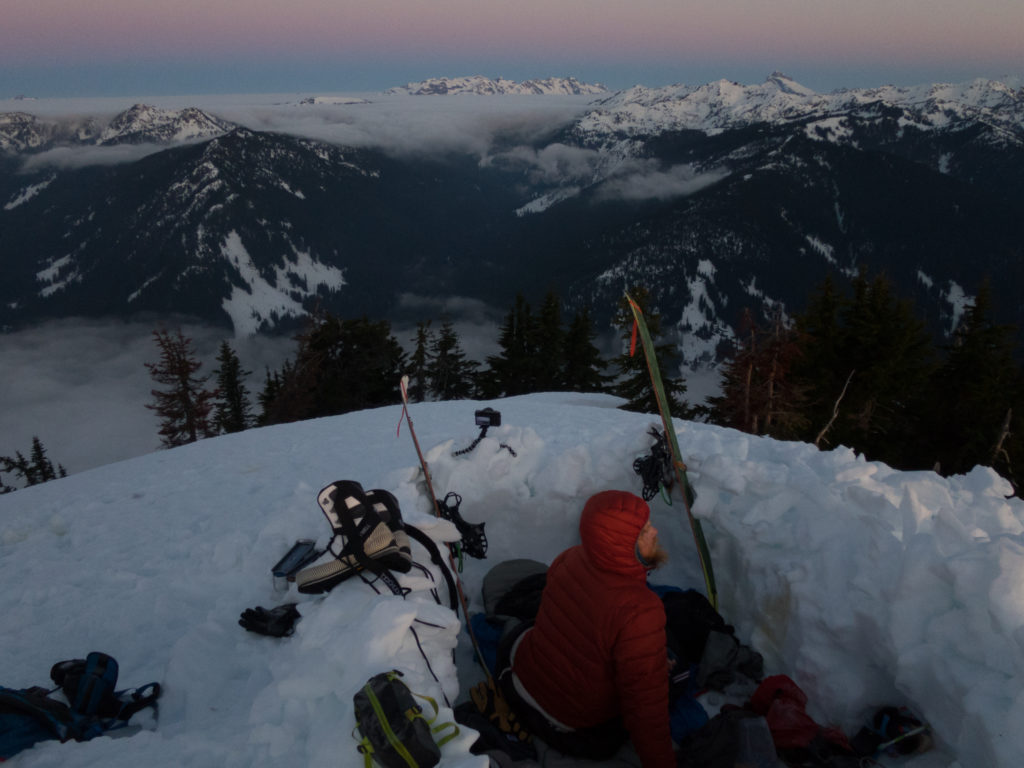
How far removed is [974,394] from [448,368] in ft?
92.8

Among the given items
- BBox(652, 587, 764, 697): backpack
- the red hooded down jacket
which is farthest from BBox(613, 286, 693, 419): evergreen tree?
the red hooded down jacket

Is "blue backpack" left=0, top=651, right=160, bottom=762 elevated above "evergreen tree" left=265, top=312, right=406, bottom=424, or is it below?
above

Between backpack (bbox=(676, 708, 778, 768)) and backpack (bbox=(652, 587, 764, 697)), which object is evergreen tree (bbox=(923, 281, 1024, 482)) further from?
backpack (bbox=(676, 708, 778, 768))

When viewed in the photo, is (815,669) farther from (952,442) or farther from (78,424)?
(78,424)

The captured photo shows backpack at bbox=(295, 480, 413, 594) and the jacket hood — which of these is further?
backpack at bbox=(295, 480, 413, 594)

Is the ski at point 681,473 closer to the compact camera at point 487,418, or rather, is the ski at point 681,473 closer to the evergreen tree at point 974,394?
the compact camera at point 487,418

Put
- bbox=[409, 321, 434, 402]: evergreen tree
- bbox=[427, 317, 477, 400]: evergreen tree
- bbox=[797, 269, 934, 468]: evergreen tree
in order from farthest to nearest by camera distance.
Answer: bbox=[409, 321, 434, 402]: evergreen tree → bbox=[427, 317, 477, 400]: evergreen tree → bbox=[797, 269, 934, 468]: evergreen tree

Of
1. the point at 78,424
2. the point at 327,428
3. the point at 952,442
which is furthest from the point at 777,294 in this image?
the point at 78,424

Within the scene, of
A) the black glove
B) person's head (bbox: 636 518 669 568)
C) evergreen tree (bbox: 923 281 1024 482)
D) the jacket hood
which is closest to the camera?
the jacket hood

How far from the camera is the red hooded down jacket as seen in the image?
2793 mm

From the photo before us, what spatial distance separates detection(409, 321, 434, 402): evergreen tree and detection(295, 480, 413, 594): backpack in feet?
108

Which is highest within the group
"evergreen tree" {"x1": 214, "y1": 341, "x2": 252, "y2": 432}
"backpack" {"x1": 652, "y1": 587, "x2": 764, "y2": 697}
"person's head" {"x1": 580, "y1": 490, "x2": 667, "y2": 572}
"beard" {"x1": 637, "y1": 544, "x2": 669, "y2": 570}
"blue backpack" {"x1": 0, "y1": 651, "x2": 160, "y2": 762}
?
"person's head" {"x1": 580, "y1": 490, "x2": 667, "y2": 572}

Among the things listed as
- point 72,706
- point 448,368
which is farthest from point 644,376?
point 72,706

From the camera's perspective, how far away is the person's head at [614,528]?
2.76 m
